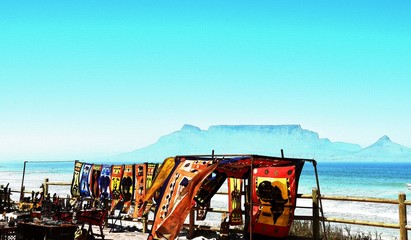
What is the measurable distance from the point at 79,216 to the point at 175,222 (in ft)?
10.8

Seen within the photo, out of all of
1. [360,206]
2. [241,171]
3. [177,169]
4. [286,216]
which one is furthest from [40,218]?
[360,206]

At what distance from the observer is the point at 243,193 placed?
41.1 ft

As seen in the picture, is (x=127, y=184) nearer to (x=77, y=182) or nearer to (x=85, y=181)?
(x=85, y=181)

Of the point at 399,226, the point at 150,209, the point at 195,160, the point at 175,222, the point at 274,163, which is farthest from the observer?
the point at 150,209

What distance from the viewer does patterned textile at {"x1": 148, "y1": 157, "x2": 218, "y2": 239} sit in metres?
8.85

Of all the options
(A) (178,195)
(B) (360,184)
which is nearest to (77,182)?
(A) (178,195)

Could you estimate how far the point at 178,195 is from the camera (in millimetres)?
9125

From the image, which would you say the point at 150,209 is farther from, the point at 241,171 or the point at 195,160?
the point at 195,160

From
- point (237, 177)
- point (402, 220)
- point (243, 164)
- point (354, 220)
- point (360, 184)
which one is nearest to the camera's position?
point (402, 220)

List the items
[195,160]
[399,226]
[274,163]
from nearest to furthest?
[195,160] < [399,226] < [274,163]

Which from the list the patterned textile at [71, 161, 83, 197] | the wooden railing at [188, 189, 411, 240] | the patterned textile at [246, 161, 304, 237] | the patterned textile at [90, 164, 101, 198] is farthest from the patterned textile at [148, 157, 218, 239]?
the patterned textile at [71, 161, 83, 197]

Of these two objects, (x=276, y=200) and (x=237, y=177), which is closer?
(x=276, y=200)

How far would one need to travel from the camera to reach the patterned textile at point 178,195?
348 inches

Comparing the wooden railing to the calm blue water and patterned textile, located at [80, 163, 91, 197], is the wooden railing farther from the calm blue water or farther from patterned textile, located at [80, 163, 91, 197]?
the calm blue water
